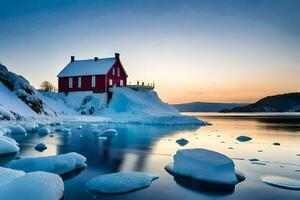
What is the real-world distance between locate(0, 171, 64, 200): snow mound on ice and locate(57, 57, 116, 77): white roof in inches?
1809

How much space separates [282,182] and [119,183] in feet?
16.9

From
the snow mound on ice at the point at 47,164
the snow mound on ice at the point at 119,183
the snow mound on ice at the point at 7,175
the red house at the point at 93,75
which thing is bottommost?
the snow mound on ice at the point at 119,183

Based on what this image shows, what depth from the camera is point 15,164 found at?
10.4m

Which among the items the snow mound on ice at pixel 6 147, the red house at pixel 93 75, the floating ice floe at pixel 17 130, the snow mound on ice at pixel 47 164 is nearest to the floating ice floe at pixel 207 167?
the snow mound on ice at pixel 47 164

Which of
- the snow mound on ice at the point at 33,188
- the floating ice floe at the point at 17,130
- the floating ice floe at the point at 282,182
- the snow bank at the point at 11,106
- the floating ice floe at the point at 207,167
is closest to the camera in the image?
the snow mound on ice at the point at 33,188

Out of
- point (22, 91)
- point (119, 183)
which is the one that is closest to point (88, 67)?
point (22, 91)

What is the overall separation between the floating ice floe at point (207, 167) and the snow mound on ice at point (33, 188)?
14.5 feet

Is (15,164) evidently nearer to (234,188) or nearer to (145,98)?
(234,188)

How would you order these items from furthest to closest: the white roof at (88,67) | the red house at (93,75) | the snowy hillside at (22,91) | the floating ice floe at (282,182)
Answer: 1. the white roof at (88,67)
2. the red house at (93,75)
3. the snowy hillside at (22,91)
4. the floating ice floe at (282,182)

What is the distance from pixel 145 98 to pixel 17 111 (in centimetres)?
2237

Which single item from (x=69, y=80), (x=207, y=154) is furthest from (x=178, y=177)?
(x=69, y=80)

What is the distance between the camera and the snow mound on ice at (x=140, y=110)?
46.0 metres

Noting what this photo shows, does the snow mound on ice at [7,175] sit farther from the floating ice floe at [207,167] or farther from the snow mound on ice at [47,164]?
the floating ice floe at [207,167]

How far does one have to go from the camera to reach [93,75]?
53656 mm
